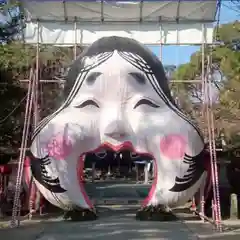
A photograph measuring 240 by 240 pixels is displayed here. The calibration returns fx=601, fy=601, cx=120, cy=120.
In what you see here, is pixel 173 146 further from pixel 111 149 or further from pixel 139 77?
pixel 139 77

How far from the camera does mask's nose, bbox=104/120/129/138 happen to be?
56.8ft

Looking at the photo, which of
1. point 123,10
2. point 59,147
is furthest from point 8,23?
point 123,10

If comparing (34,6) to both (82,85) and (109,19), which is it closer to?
(109,19)

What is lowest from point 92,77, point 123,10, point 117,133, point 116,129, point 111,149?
point 111,149

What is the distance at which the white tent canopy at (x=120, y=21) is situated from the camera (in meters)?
20.8

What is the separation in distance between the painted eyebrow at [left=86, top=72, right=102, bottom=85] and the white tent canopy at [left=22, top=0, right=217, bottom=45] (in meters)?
3.25

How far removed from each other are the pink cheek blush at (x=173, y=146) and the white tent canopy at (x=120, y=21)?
5.06 metres

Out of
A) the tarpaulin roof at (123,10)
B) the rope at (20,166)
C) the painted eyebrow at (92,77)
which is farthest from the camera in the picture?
the tarpaulin roof at (123,10)

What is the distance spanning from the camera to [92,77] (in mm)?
18188

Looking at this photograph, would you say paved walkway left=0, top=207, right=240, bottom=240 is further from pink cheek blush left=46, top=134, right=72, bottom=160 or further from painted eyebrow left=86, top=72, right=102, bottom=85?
painted eyebrow left=86, top=72, right=102, bottom=85

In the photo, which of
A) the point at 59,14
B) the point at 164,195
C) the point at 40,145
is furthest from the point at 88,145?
the point at 59,14

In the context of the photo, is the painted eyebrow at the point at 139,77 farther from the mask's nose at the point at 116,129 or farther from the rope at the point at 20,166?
the rope at the point at 20,166

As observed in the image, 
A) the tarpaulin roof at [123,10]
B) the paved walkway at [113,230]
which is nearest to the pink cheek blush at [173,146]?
the paved walkway at [113,230]

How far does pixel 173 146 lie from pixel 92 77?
3270 mm
